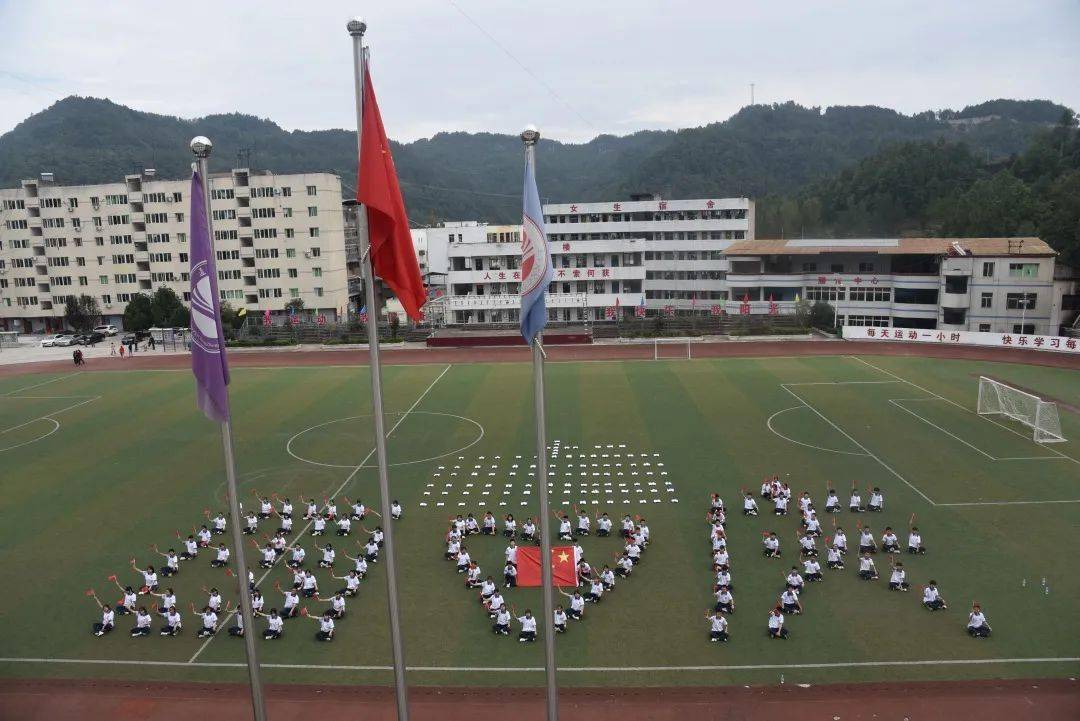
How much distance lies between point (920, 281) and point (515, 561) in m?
55.4

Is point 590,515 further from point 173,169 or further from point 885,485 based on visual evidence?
point 173,169

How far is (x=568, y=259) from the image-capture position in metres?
79.9

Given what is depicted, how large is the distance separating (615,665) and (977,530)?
43.3 feet

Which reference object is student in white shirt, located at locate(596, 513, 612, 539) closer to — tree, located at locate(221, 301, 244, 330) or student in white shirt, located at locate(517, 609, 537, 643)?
student in white shirt, located at locate(517, 609, 537, 643)

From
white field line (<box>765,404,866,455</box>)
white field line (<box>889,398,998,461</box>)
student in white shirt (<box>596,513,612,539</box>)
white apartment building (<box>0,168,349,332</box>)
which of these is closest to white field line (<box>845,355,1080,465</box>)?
white field line (<box>889,398,998,461</box>)


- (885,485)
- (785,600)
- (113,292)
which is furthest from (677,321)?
(113,292)

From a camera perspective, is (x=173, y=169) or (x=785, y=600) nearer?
(x=785, y=600)

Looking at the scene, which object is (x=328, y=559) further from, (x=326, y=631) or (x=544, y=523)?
(x=544, y=523)

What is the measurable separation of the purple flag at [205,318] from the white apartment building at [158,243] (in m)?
66.9

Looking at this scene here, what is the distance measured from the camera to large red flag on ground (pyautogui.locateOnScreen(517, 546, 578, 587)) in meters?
19.0

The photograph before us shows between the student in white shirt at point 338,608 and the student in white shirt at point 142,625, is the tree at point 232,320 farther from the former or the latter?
the student in white shirt at point 338,608

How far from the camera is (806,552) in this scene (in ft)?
68.6

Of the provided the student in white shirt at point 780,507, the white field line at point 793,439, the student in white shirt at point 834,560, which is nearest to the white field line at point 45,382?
the white field line at point 793,439

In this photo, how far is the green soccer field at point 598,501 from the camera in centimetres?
1658
